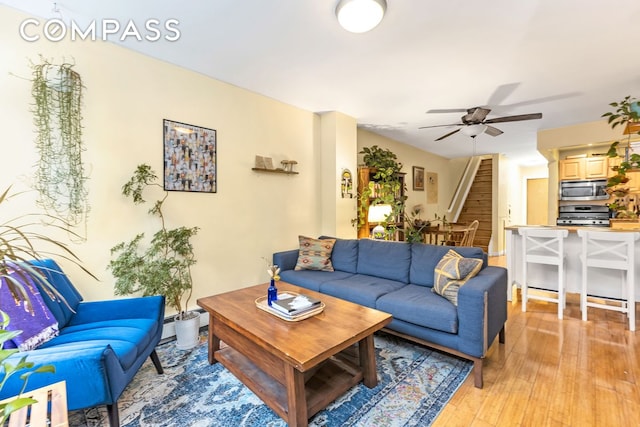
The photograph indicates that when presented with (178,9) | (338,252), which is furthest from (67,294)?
(338,252)

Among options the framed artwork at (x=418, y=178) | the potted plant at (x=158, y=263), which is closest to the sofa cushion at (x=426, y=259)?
the potted plant at (x=158, y=263)

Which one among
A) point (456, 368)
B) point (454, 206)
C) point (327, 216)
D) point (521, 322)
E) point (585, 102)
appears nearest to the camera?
point (456, 368)

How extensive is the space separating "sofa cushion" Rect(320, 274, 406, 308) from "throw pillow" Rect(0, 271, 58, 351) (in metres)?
2.04

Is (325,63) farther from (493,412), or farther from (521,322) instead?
(521,322)

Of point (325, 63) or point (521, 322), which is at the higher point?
point (325, 63)

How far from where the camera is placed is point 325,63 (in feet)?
9.07

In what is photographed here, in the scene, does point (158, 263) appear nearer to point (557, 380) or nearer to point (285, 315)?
point (285, 315)

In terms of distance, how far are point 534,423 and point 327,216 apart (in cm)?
306

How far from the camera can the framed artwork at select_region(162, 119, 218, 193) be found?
A: 2.84 m

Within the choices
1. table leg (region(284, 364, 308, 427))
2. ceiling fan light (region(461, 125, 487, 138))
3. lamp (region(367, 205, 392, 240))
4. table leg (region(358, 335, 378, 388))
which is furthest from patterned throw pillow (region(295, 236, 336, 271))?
ceiling fan light (region(461, 125, 487, 138))

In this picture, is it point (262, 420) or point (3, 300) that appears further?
point (262, 420)

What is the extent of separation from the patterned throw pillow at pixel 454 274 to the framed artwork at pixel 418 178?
430cm

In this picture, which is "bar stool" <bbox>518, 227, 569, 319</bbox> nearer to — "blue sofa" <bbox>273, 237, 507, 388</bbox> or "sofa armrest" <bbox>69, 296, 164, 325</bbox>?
"blue sofa" <bbox>273, 237, 507, 388</bbox>

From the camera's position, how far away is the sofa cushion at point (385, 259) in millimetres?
3012
